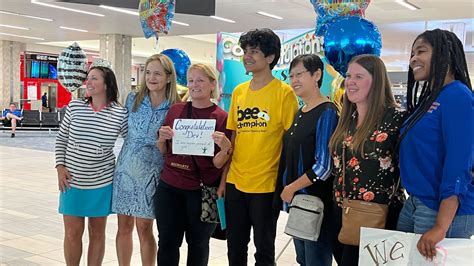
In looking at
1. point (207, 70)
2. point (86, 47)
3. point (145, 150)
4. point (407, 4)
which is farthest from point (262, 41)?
point (86, 47)

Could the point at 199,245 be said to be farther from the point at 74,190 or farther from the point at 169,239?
the point at 74,190

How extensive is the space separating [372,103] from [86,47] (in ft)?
75.6

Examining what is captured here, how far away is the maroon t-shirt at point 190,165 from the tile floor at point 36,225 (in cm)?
139

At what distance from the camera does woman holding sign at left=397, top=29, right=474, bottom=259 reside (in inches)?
69.6

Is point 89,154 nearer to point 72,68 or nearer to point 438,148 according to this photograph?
point 72,68

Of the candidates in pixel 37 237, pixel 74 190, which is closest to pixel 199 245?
pixel 74 190

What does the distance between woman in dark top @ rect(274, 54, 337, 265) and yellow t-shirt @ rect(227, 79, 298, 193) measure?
72mm

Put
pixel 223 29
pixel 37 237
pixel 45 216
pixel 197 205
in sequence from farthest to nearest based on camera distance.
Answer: pixel 223 29, pixel 45 216, pixel 37 237, pixel 197 205

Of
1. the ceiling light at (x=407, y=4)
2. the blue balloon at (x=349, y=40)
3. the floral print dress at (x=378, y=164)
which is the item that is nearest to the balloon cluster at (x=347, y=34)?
the blue balloon at (x=349, y=40)

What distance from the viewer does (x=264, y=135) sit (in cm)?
249

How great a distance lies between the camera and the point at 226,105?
5.70 metres

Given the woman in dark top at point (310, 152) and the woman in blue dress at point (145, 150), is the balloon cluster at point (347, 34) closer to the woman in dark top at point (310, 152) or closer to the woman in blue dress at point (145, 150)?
the woman in dark top at point (310, 152)

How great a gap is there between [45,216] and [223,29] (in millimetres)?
9497

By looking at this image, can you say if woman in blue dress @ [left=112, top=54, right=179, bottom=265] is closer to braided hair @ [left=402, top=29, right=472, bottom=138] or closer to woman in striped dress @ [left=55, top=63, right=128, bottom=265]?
woman in striped dress @ [left=55, top=63, right=128, bottom=265]
